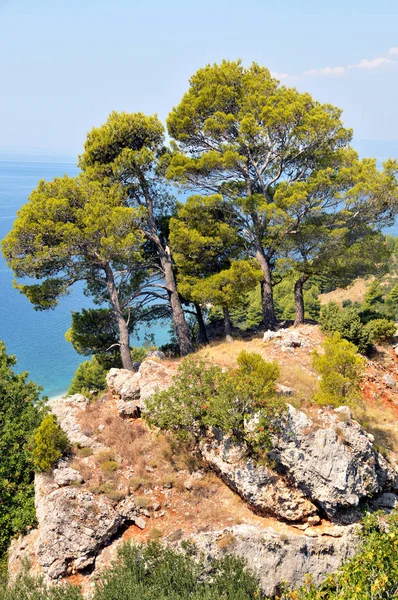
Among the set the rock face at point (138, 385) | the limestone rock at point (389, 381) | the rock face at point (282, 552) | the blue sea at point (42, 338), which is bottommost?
the rock face at point (282, 552)

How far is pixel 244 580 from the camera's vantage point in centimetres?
1070

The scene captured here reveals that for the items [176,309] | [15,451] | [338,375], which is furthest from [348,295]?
[15,451]

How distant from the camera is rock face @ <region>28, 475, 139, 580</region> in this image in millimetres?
11984

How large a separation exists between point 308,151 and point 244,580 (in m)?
18.6

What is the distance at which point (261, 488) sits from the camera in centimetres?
1245

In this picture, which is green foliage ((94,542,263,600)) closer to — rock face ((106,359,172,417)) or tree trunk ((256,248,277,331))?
rock face ((106,359,172,417))

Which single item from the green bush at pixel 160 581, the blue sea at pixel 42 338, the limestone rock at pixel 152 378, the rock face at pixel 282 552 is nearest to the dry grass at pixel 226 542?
the rock face at pixel 282 552

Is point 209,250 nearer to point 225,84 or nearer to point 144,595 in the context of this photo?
point 225,84

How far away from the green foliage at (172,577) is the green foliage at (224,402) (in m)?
3.19

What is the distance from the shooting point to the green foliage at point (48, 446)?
14.0 meters

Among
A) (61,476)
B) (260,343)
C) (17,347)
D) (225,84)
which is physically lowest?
(61,476)

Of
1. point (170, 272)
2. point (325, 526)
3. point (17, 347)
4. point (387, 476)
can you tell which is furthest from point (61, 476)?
point (17, 347)

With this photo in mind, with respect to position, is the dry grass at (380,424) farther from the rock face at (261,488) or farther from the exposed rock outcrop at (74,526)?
the exposed rock outcrop at (74,526)

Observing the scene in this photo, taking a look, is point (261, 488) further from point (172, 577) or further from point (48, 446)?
point (48, 446)
